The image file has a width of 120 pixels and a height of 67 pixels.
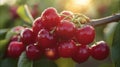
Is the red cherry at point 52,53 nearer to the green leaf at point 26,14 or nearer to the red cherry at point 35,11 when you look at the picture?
the green leaf at point 26,14

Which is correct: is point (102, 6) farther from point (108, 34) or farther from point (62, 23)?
point (62, 23)

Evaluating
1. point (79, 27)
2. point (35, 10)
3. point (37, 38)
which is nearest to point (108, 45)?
point (79, 27)

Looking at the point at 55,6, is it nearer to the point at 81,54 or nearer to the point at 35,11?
the point at 35,11

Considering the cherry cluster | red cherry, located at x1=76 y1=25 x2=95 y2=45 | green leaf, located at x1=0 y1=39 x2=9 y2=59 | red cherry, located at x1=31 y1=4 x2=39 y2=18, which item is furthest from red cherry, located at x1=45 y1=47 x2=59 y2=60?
red cherry, located at x1=31 y1=4 x2=39 y2=18

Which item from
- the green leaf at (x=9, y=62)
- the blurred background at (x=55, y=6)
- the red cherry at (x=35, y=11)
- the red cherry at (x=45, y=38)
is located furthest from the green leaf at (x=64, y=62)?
the red cherry at (x=35, y=11)

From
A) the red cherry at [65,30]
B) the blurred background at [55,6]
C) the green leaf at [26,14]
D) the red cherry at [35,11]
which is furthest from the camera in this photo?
the red cherry at [35,11]

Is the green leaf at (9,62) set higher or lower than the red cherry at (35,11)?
lower
